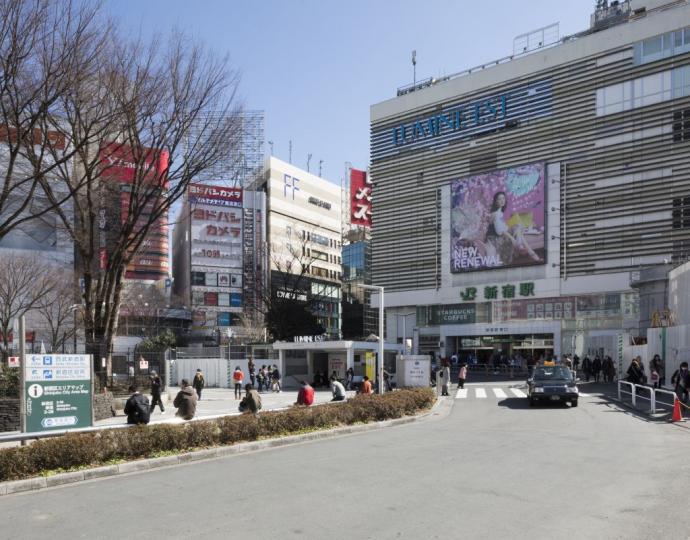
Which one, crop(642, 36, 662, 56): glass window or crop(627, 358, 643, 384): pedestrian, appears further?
crop(642, 36, 662, 56): glass window

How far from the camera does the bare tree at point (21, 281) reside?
4428 centimetres

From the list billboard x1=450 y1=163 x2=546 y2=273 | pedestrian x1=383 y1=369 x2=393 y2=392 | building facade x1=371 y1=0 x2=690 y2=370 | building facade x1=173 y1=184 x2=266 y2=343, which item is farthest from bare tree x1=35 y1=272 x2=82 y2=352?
building facade x1=173 y1=184 x2=266 y2=343

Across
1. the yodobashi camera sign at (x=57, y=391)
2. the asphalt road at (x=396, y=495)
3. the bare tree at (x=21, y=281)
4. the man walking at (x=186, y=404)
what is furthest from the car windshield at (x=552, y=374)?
the bare tree at (x=21, y=281)

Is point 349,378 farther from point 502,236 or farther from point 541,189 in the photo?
point 541,189

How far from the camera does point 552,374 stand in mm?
25219

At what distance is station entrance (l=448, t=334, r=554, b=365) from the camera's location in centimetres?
6000

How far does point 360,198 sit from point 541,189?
39.1m

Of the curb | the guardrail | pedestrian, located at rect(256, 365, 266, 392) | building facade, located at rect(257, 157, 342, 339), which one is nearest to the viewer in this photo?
the curb

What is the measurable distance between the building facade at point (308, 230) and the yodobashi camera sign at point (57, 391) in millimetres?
72176

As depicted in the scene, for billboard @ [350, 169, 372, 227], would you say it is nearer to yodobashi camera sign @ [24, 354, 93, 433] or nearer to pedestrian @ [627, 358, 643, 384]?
pedestrian @ [627, 358, 643, 384]

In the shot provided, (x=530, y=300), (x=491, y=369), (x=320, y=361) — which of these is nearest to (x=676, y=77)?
(x=530, y=300)

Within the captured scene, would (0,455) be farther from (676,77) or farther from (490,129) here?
(490,129)

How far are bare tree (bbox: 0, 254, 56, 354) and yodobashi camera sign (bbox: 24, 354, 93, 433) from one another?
91.8 ft

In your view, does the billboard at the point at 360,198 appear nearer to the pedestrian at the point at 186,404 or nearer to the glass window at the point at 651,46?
the glass window at the point at 651,46
